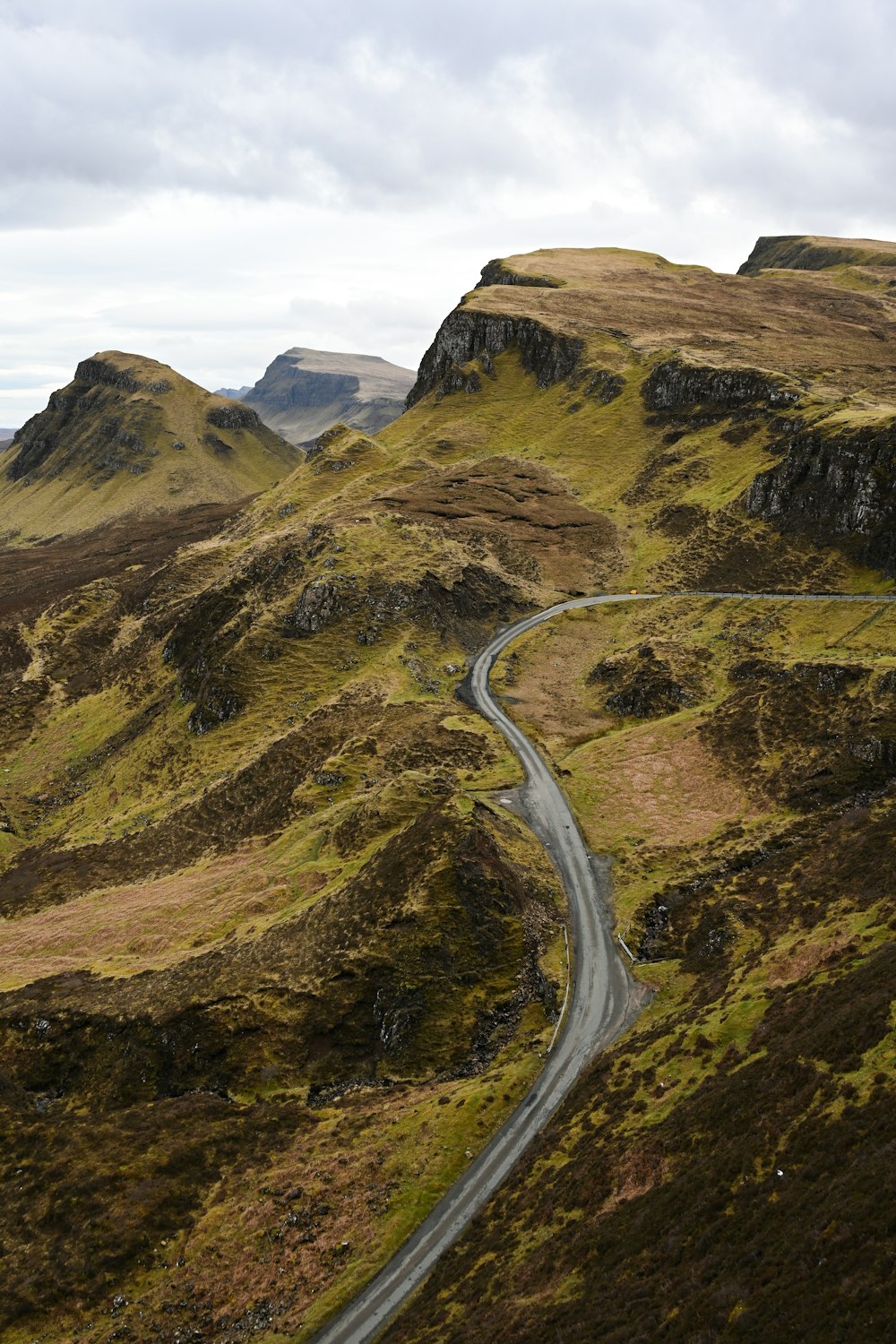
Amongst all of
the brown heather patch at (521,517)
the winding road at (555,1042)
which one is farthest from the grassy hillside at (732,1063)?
the brown heather patch at (521,517)

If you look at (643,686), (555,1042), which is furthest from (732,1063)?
(643,686)

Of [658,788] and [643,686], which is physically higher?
[643,686]

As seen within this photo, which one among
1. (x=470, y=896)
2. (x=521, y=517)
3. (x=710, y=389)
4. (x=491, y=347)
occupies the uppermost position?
(x=491, y=347)

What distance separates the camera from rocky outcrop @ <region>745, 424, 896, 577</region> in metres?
93.6

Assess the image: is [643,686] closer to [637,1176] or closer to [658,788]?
[658,788]

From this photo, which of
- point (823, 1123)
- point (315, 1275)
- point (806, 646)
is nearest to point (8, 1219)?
point (315, 1275)

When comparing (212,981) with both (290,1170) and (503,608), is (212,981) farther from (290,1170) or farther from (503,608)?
(503,608)

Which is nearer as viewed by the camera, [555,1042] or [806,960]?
[806,960]

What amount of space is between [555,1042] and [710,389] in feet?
406

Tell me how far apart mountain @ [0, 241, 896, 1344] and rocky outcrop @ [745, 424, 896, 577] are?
49cm

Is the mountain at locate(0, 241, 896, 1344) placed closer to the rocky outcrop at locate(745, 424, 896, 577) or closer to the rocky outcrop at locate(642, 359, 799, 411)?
the rocky outcrop at locate(745, 424, 896, 577)

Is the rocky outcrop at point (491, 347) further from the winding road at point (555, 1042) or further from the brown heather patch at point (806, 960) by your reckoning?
the brown heather patch at point (806, 960)

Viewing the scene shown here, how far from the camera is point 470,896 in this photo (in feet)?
168

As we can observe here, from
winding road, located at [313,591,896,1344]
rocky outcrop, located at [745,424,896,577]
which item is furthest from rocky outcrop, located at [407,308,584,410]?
winding road, located at [313,591,896,1344]
